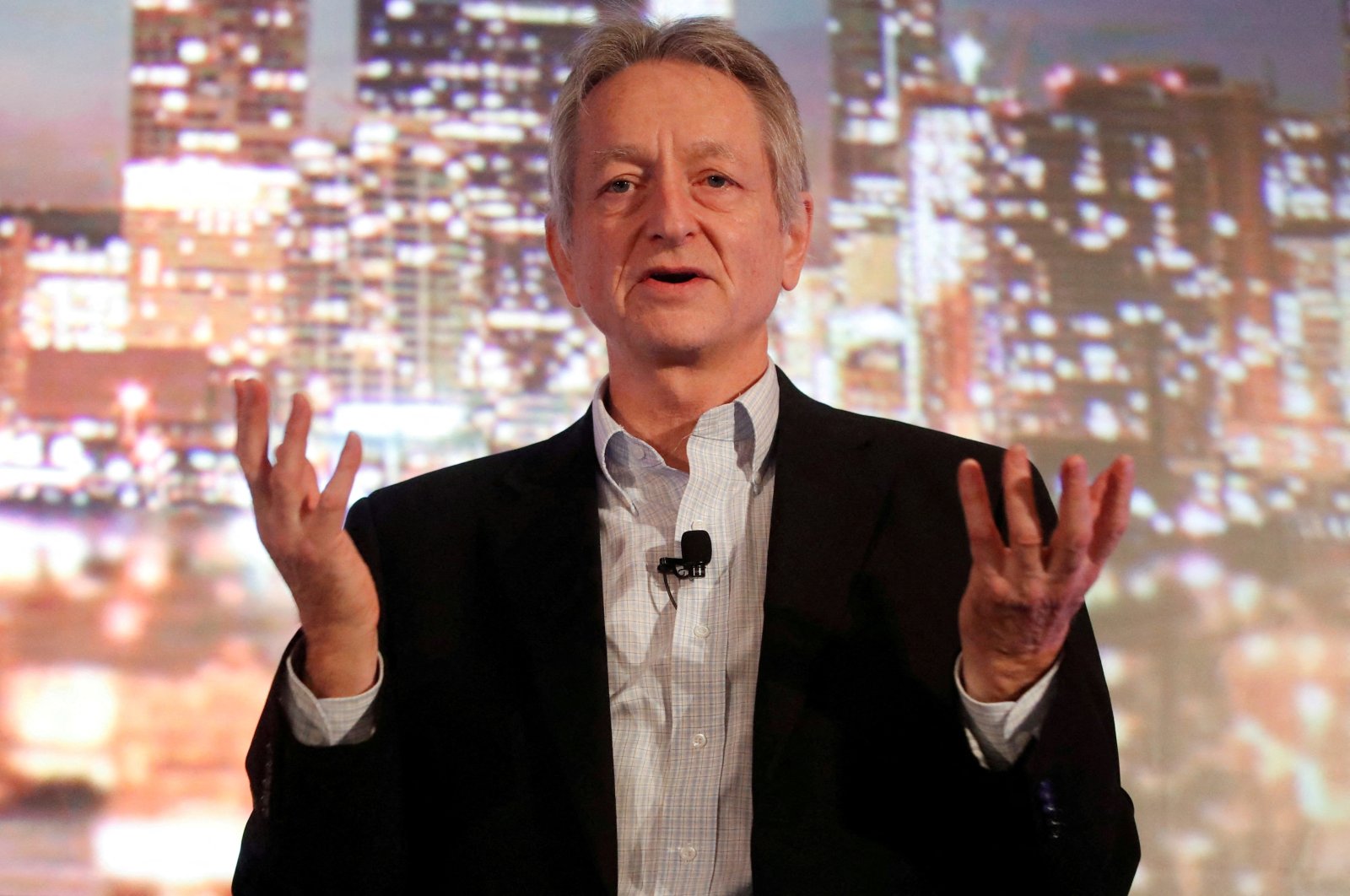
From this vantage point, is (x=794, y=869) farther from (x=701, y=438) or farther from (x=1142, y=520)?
(x=1142, y=520)

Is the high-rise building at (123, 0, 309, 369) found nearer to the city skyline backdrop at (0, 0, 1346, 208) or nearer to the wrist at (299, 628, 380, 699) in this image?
the city skyline backdrop at (0, 0, 1346, 208)

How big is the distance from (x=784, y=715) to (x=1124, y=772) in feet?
8.59

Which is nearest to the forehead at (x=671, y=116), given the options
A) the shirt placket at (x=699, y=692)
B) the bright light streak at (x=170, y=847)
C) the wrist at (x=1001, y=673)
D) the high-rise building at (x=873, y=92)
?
the shirt placket at (x=699, y=692)

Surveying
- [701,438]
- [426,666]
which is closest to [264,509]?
[426,666]

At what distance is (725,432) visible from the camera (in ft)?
4.83

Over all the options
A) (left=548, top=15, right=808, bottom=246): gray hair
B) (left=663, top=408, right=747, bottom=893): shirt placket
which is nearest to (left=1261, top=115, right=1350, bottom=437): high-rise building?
(left=548, top=15, right=808, bottom=246): gray hair

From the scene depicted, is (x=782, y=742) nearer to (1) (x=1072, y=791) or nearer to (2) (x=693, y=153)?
(1) (x=1072, y=791)

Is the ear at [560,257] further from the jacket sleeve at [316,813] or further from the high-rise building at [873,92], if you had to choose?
the high-rise building at [873,92]

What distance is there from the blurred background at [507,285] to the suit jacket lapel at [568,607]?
2.16 meters

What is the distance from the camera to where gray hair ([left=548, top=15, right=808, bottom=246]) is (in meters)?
1.57

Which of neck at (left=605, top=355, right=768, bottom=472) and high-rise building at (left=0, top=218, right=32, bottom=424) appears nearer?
neck at (left=605, top=355, right=768, bottom=472)

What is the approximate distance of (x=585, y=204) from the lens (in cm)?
155

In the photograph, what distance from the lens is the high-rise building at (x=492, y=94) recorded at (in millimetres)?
3744

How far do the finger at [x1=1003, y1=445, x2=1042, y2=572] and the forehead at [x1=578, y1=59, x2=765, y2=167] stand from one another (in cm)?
66
